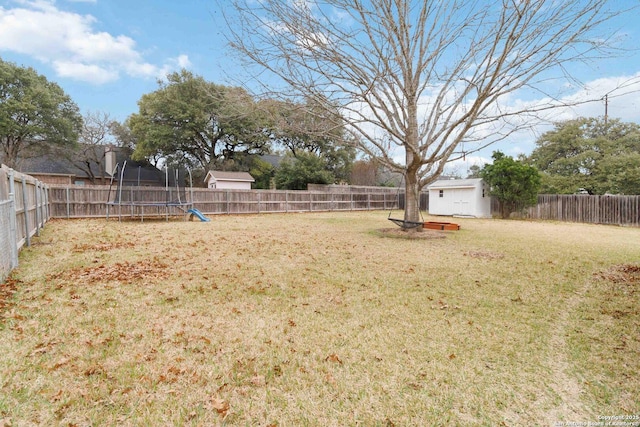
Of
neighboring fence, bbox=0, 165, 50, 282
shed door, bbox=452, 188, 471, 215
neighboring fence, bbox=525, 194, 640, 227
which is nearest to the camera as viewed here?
neighboring fence, bbox=0, 165, 50, 282

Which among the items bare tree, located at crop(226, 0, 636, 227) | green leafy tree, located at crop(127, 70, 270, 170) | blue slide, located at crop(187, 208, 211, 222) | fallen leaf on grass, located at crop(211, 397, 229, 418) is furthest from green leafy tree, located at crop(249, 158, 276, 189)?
fallen leaf on grass, located at crop(211, 397, 229, 418)

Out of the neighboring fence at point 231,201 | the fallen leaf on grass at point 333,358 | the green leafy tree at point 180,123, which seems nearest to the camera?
the fallen leaf on grass at point 333,358

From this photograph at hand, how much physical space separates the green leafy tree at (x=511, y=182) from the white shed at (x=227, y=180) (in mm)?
15993

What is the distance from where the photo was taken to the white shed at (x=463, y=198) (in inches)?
688

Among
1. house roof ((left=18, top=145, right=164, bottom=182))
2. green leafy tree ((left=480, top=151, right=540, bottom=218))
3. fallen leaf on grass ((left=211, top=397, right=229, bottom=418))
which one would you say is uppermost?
house roof ((left=18, top=145, right=164, bottom=182))

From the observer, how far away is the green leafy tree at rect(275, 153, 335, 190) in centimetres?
2364

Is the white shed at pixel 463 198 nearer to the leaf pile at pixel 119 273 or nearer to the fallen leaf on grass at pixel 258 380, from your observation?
the leaf pile at pixel 119 273

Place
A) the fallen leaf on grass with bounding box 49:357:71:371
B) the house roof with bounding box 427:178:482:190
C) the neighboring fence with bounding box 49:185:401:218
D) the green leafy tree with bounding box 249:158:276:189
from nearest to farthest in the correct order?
1. the fallen leaf on grass with bounding box 49:357:71:371
2. the neighboring fence with bounding box 49:185:401:218
3. the house roof with bounding box 427:178:482:190
4. the green leafy tree with bounding box 249:158:276:189

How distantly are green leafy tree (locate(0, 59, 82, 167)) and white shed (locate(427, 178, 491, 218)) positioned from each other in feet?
83.9

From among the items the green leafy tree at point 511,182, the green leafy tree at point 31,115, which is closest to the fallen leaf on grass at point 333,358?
the green leafy tree at point 511,182

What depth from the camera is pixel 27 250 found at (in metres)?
5.67

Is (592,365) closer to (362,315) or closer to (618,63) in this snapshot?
(362,315)

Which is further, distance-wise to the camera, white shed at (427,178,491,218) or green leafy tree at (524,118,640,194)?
green leafy tree at (524,118,640,194)

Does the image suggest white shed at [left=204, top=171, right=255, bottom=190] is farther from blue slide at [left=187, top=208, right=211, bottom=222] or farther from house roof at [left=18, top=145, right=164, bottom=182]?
blue slide at [left=187, top=208, right=211, bottom=222]
